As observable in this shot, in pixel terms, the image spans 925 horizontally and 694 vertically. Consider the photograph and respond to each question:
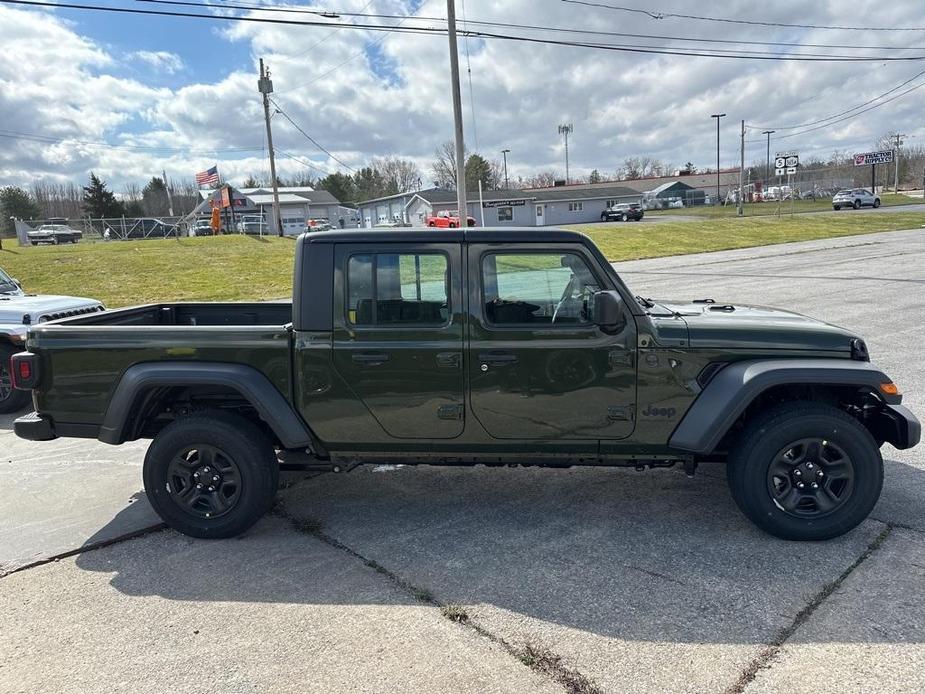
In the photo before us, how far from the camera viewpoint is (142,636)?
10.0 feet

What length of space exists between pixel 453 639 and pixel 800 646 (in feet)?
4.99

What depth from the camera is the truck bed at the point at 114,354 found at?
3.87 meters

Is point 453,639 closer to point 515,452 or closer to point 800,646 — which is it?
point 515,452

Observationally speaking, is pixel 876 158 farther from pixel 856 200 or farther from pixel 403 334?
pixel 403 334

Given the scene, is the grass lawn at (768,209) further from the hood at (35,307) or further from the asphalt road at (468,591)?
the asphalt road at (468,591)

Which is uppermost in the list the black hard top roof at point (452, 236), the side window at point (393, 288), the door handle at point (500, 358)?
the black hard top roof at point (452, 236)

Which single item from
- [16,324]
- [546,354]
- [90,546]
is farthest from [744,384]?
[16,324]

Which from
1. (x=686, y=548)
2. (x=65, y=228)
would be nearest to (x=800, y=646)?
(x=686, y=548)

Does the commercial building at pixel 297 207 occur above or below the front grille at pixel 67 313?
above

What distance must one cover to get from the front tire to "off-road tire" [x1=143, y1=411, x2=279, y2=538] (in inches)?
111

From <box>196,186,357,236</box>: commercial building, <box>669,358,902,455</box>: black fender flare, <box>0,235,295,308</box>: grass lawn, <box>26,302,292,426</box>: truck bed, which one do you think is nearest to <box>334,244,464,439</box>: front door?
<box>26,302,292,426</box>: truck bed

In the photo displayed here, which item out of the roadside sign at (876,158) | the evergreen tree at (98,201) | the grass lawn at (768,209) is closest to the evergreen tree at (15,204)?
the evergreen tree at (98,201)

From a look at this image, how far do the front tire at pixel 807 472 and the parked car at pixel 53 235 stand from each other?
4976 centimetres

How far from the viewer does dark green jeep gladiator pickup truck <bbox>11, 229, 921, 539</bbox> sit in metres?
3.67
